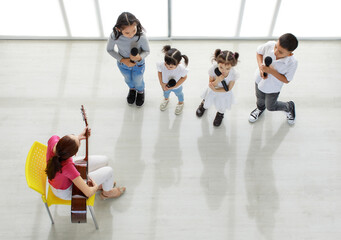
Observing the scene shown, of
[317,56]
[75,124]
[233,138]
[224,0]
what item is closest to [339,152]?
[233,138]

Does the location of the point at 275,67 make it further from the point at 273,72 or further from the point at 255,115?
the point at 255,115

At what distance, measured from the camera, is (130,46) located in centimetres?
285

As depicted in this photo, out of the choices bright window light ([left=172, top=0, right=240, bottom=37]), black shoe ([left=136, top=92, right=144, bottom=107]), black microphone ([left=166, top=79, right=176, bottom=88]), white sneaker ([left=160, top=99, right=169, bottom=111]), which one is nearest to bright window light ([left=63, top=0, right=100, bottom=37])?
bright window light ([left=172, top=0, right=240, bottom=37])

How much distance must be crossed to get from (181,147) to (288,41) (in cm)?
142

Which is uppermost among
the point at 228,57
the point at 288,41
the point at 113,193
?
the point at 288,41

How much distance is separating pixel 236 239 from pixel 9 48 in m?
3.35

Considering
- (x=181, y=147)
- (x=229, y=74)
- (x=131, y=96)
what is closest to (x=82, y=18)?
(x=131, y=96)

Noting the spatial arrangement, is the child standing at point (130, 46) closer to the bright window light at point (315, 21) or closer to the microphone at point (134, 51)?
the microphone at point (134, 51)

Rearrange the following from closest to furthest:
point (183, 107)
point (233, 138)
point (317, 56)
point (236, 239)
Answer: point (236, 239)
point (233, 138)
point (183, 107)
point (317, 56)

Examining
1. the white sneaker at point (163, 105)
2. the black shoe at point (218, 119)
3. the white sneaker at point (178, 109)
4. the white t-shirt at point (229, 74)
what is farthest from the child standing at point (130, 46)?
the black shoe at point (218, 119)

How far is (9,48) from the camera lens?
158 inches

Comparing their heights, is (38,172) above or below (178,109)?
above

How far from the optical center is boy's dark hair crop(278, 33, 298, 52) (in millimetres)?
2406

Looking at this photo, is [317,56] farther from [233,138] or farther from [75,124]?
[75,124]
